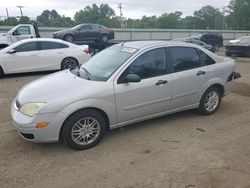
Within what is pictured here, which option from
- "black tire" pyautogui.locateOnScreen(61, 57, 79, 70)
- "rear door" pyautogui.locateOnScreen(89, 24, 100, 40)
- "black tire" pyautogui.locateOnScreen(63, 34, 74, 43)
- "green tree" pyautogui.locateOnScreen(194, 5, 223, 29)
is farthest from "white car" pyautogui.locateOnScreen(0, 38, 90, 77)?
"green tree" pyautogui.locateOnScreen(194, 5, 223, 29)

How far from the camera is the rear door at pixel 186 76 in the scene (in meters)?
4.83

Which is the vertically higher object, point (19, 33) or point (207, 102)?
point (19, 33)

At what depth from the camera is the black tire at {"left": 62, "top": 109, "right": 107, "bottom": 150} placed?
3871mm

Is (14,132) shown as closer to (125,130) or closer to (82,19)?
(125,130)

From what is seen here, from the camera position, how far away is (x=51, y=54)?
402 inches

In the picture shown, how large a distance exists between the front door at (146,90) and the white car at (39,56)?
649cm

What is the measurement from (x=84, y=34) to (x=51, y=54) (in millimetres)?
8811

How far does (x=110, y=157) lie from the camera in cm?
386

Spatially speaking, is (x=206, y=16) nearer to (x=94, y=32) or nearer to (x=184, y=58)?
(x=94, y=32)

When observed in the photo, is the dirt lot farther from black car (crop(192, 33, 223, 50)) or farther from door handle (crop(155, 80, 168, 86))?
black car (crop(192, 33, 223, 50))

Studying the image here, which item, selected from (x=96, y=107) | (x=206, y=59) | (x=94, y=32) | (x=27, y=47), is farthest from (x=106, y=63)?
(x=94, y=32)

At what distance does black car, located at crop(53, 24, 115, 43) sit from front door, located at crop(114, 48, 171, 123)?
13675 mm

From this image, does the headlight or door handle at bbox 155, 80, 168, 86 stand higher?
door handle at bbox 155, 80, 168, 86

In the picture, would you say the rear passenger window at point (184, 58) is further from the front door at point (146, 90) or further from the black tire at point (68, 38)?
the black tire at point (68, 38)
